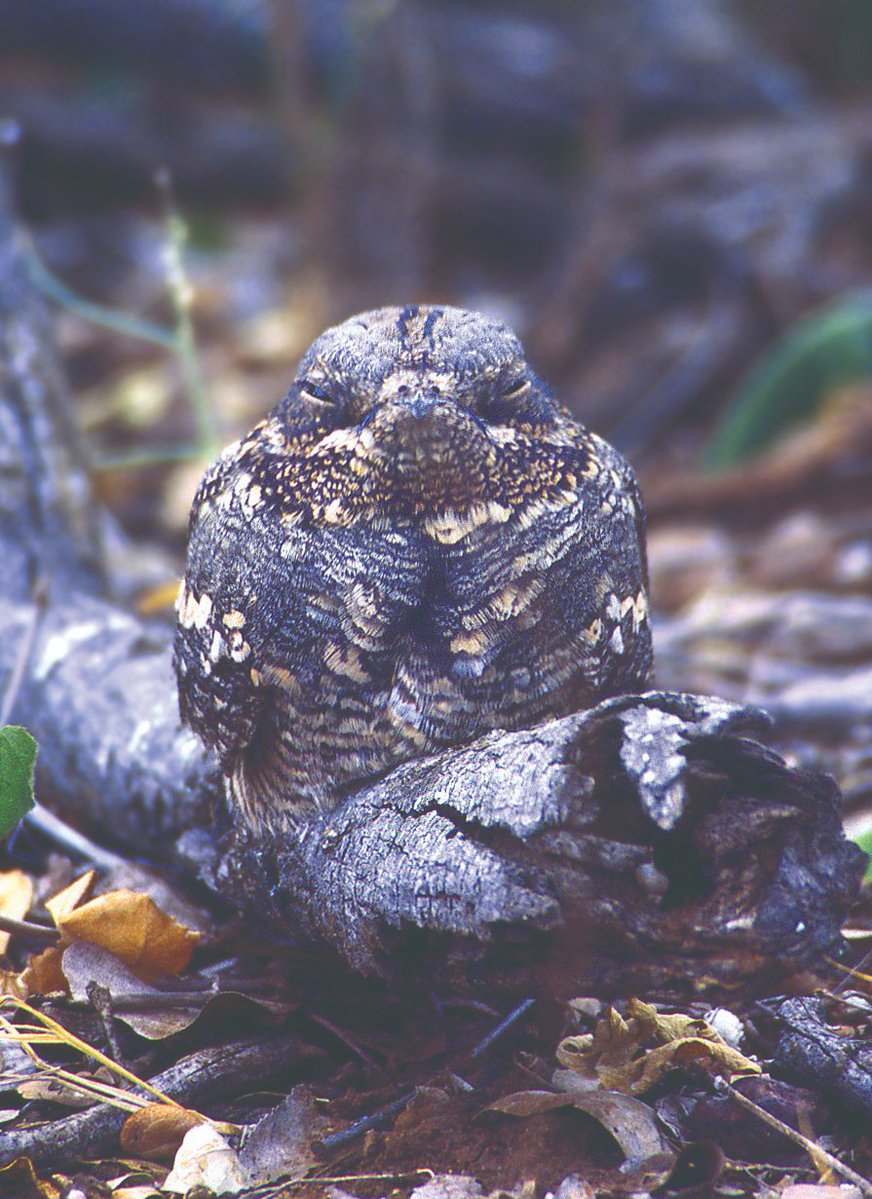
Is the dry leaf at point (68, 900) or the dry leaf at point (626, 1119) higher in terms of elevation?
the dry leaf at point (68, 900)

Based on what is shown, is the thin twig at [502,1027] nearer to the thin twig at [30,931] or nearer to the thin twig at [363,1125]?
the thin twig at [363,1125]

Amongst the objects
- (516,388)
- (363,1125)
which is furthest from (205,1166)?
(516,388)

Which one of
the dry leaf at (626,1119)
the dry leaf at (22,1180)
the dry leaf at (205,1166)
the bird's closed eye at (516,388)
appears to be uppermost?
the bird's closed eye at (516,388)

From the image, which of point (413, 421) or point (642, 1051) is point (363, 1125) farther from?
point (413, 421)

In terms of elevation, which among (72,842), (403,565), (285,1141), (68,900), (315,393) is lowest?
(285,1141)

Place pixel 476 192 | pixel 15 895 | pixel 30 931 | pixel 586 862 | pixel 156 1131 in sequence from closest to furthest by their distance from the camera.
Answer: pixel 586 862, pixel 156 1131, pixel 30 931, pixel 15 895, pixel 476 192

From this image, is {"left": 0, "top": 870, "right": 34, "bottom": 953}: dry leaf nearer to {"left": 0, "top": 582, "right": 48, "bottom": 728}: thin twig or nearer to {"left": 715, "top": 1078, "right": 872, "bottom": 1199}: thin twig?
{"left": 0, "top": 582, "right": 48, "bottom": 728}: thin twig

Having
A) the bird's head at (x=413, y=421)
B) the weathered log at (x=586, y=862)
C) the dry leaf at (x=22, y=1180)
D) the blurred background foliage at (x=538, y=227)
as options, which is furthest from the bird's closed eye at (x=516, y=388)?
the blurred background foliage at (x=538, y=227)
